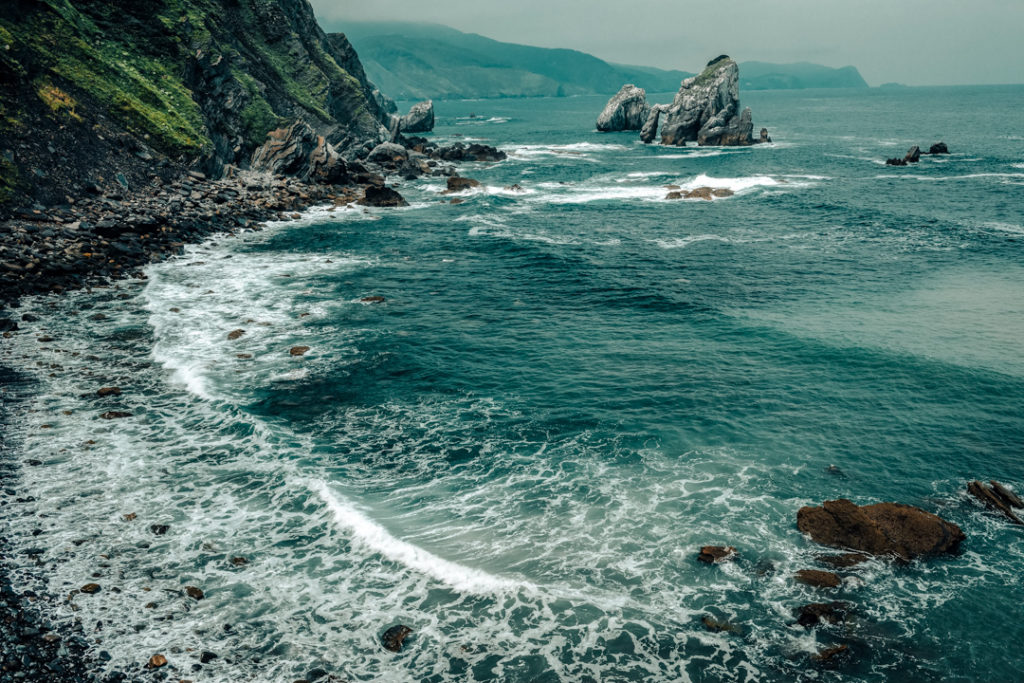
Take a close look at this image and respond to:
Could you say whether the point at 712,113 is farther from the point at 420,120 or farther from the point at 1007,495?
the point at 1007,495

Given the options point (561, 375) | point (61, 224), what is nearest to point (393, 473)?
point (561, 375)

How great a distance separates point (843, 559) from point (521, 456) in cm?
1087

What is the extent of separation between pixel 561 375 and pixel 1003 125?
619ft

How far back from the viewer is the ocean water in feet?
51.3

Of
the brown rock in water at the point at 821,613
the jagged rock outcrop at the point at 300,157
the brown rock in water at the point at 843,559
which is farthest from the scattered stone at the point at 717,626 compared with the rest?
the jagged rock outcrop at the point at 300,157

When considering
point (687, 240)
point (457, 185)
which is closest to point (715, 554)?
point (687, 240)

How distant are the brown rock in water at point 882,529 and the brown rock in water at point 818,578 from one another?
1.56m

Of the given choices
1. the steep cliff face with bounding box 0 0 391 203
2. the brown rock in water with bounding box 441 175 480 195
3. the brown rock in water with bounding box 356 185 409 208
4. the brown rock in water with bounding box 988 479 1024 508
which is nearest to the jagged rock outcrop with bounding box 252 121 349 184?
the steep cliff face with bounding box 0 0 391 203

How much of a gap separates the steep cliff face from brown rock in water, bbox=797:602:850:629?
5419 cm

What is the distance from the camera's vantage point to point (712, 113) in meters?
→ 137

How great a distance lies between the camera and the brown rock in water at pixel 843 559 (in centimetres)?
1806

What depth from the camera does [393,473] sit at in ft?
74.3

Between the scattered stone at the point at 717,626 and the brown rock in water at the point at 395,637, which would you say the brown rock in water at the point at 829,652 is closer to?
the scattered stone at the point at 717,626

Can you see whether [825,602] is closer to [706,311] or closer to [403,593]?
[403,593]
